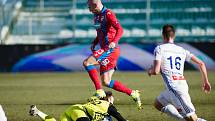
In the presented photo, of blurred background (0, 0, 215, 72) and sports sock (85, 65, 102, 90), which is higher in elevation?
sports sock (85, 65, 102, 90)

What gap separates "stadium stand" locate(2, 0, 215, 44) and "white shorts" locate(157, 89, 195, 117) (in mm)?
39047

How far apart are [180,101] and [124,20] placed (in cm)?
4301

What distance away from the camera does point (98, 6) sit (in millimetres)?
12422

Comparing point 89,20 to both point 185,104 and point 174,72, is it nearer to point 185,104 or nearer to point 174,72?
point 174,72

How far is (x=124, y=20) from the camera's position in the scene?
52.1m

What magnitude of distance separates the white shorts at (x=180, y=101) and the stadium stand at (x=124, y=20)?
39.0 metres

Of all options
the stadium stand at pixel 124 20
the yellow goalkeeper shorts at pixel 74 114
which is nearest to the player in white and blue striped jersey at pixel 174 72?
the yellow goalkeeper shorts at pixel 74 114

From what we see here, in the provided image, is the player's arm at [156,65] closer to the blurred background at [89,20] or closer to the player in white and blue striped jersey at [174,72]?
the player in white and blue striped jersey at [174,72]

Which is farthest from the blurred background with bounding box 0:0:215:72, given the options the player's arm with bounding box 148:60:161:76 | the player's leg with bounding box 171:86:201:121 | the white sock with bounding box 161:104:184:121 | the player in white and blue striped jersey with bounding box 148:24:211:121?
the player's arm with bounding box 148:60:161:76

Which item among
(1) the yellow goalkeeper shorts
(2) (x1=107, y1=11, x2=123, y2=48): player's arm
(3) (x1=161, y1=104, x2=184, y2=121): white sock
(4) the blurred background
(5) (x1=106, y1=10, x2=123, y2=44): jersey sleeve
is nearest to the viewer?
(1) the yellow goalkeeper shorts

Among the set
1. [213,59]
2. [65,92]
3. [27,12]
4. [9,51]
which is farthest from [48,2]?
[65,92]

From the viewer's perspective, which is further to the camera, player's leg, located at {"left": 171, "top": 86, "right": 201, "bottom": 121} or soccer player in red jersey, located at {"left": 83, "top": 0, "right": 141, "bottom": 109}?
soccer player in red jersey, located at {"left": 83, "top": 0, "right": 141, "bottom": 109}

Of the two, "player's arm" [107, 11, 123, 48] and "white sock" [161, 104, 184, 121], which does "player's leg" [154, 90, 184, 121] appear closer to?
"white sock" [161, 104, 184, 121]

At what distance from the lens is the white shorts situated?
9.16m
